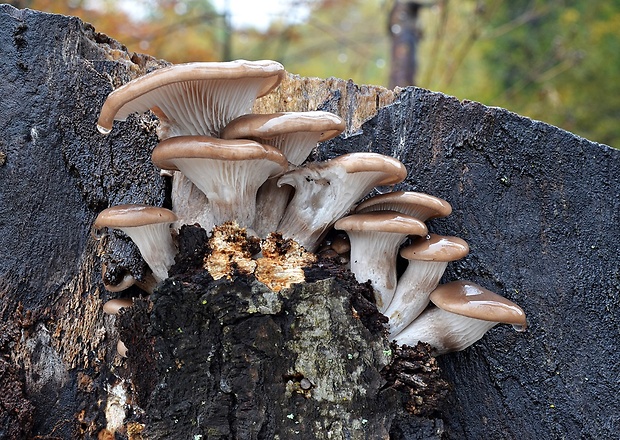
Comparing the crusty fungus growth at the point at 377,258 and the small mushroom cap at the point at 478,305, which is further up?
the crusty fungus growth at the point at 377,258

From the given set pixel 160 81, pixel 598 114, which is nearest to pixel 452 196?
pixel 160 81

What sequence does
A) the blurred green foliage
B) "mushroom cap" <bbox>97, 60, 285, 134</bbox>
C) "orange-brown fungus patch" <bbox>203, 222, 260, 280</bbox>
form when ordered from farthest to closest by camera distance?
the blurred green foliage, "orange-brown fungus patch" <bbox>203, 222, 260, 280</bbox>, "mushroom cap" <bbox>97, 60, 285, 134</bbox>

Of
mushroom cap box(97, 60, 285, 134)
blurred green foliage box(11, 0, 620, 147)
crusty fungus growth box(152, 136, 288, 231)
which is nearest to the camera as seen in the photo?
mushroom cap box(97, 60, 285, 134)

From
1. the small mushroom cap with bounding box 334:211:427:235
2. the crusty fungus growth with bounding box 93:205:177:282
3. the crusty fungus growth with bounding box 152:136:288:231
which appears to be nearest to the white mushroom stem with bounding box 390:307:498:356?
the small mushroom cap with bounding box 334:211:427:235

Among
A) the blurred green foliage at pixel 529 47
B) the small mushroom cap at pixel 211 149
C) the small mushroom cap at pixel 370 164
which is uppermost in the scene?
the blurred green foliage at pixel 529 47

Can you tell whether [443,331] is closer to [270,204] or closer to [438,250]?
[438,250]

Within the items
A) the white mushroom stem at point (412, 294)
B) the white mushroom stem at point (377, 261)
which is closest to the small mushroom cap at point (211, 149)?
the white mushroom stem at point (377, 261)

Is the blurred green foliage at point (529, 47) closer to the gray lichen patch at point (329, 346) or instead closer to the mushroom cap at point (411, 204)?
the mushroom cap at point (411, 204)

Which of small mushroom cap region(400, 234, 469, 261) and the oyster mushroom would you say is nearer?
the oyster mushroom

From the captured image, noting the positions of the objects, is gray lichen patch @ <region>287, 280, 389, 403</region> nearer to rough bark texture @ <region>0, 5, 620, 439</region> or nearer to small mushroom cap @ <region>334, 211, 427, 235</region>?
small mushroom cap @ <region>334, 211, 427, 235</region>
